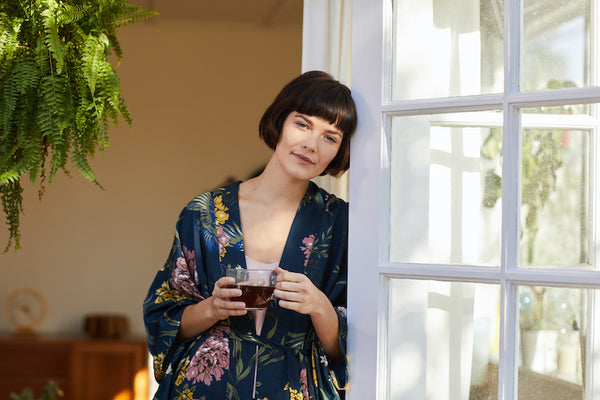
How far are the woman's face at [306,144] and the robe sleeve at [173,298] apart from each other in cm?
29

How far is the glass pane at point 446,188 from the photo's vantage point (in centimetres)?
150

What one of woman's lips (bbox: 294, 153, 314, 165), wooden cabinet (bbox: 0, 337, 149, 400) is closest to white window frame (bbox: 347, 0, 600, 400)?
woman's lips (bbox: 294, 153, 314, 165)

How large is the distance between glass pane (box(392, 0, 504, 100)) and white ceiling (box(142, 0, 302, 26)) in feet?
11.7

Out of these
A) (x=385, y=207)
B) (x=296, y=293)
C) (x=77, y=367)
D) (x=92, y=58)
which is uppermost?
(x=92, y=58)

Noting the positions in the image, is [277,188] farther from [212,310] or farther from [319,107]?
[212,310]

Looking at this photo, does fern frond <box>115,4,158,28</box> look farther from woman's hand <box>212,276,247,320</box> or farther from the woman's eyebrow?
woman's hand <box>212,276,247,320</box>

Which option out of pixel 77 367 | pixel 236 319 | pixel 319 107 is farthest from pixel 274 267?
pixel 77 367

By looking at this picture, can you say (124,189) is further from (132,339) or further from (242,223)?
(242,223)

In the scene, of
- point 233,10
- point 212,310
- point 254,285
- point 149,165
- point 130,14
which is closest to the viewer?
point 254,285

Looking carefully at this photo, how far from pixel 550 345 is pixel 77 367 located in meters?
4.17

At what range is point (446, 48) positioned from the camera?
5.18 feet

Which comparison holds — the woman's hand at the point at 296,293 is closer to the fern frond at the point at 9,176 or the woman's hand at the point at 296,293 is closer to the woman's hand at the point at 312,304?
the woman's hand at the point at 312,304

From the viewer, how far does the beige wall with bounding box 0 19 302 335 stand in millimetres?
5414

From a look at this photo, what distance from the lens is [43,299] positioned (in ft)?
17.6
